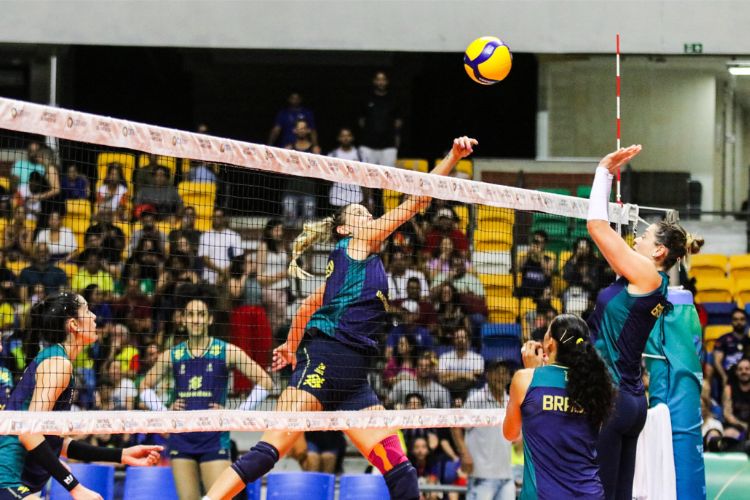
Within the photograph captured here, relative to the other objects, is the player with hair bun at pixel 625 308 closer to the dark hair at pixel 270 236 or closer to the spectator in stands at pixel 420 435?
the spectator in stands at pixel 420 435

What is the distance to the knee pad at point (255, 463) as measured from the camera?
701 centimetres

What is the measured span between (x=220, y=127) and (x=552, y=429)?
59.9 ft

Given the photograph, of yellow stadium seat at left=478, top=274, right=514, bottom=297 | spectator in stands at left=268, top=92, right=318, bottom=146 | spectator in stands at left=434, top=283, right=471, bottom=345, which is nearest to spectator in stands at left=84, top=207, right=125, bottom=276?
spectator in stands at left=268, top=92, right=318, bottom=146

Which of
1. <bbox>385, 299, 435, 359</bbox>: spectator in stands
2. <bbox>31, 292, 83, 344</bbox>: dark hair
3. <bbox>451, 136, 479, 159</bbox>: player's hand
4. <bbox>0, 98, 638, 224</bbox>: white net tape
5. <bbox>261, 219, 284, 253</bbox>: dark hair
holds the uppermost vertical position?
<bbox>451, 136, 479, 159</bbox>: player's hand

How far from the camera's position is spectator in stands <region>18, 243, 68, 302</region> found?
13453 millimetres

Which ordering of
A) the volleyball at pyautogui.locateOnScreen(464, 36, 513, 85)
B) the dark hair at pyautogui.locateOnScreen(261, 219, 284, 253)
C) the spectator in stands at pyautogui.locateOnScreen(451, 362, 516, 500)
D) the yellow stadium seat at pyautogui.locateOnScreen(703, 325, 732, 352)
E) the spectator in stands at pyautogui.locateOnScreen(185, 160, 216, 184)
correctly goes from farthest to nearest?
the spectator in stands at pyautogui.locateOnScreen(185, 160, 216, 184) → the yellow stadium seat at pyautogui.locateOnScreen(703, 325, 732, 352) → the dark hair at pyautogui.locateOnScreen(261, 219, 284, 253) → the spectator in stands at pyautogui.locateOnScreen(451, 362, 516, 500) → the volleyball at pyautogui.locateOnScreen(464, 36, 513, 85)

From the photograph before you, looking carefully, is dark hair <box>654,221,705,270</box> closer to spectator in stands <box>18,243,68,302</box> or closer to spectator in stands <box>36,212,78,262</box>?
spectator in stands <box>18,243,68,302</box>

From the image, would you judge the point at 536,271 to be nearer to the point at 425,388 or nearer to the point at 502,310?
the point at 502,310

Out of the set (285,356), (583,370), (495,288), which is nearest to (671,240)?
(583,370)

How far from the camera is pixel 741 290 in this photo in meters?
16.5

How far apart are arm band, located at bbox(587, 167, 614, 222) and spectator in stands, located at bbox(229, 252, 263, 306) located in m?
6.97

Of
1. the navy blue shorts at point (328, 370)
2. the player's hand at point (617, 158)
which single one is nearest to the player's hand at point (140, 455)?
the navy blue shorts at point (328, 370)

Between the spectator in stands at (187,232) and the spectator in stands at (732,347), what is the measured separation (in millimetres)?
6591

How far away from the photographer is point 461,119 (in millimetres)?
21047
